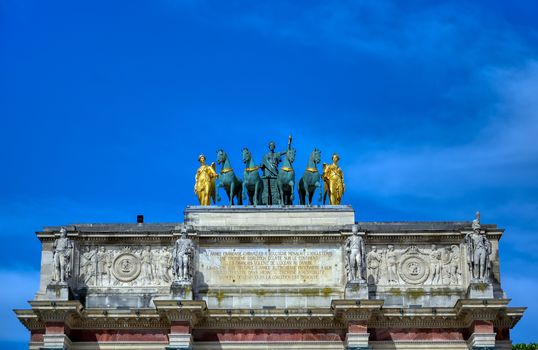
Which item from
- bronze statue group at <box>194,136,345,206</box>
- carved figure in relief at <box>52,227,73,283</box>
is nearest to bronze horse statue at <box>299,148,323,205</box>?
bronze statue group at <box>194,136,345,206</box>

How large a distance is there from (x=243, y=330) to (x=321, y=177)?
25.2 ft

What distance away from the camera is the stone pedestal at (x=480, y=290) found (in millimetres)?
49344

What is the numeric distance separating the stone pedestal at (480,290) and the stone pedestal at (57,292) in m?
15.5

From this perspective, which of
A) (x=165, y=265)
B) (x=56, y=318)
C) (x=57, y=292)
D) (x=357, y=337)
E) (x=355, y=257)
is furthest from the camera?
(x=165, y=265)

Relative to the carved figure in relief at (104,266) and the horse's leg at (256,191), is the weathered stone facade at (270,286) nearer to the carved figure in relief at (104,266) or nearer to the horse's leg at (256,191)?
the carved figure in relief at (104,266)

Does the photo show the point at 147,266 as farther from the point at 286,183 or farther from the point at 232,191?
the point at 286,183

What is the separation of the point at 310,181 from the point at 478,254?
7725 millimetres

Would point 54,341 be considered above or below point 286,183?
below

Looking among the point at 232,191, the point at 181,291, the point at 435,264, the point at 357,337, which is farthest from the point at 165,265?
the point at 435,264

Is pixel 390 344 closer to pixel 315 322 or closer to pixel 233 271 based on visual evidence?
pixel 315 322

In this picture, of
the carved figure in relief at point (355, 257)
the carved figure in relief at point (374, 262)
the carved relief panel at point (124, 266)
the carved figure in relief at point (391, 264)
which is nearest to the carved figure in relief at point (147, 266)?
the carved relief panel at point (124, 266)

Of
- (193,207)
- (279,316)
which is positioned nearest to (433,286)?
(279,316)

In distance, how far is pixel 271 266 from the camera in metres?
51.3

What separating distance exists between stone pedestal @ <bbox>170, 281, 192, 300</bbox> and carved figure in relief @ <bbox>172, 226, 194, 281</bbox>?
1.15 feet
